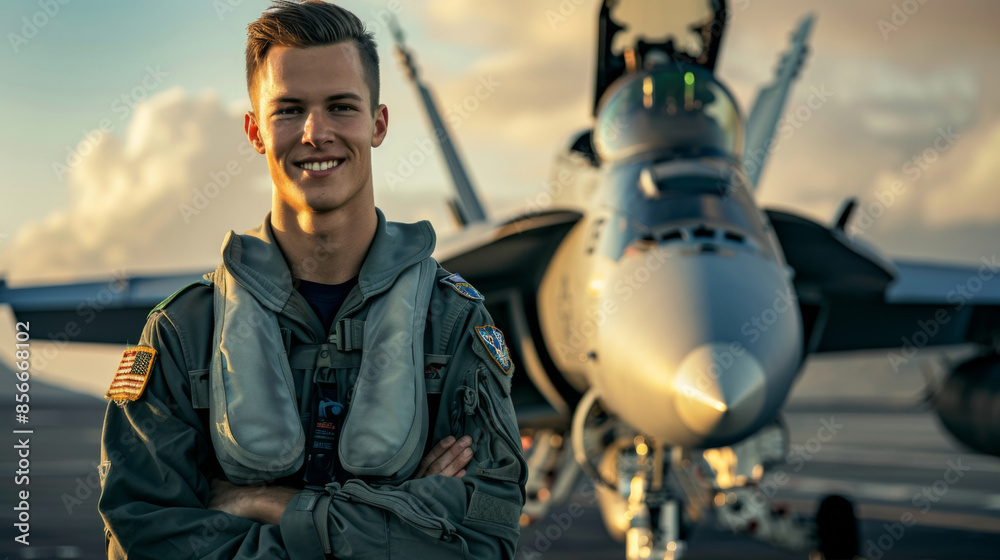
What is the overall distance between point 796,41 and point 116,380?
8.27 m

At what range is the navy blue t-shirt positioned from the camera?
188 cm

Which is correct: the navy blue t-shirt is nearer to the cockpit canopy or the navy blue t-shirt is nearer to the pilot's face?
the pilot's face

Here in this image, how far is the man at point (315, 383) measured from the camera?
1659mm

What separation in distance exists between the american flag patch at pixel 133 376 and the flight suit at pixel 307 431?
0.01m

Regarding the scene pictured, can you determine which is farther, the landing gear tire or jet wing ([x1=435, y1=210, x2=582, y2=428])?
the landing gear tire

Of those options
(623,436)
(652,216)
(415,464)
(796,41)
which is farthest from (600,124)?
(415,464)

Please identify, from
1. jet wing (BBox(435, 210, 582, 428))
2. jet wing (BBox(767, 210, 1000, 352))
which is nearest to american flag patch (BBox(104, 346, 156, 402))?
jet wing (BBox(435, 210, 582, 428))

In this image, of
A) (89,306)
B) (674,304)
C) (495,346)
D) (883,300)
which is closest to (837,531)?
(883,300)

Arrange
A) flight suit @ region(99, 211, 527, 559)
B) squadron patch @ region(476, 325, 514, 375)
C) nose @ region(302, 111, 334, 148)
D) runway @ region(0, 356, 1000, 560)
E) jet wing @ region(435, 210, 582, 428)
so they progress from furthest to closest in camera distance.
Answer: runway @ region(0, 356, 1000, 560) → jet wing @ region(435, 210, 582, 428) → squadron patch @ region(476, 325, 514, 375) → nose @ region(302, 111, 334, 148) → flight suit @ region(99, 211, 527, 559)

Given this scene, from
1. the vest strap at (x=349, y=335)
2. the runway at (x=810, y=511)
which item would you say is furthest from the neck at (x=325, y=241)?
the runway at (x=810, y=511)

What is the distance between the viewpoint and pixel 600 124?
6648 mm

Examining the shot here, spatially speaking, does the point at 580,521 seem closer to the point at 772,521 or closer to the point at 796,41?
the point at 772,521

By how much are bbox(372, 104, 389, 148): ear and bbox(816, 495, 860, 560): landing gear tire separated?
24.3 feet

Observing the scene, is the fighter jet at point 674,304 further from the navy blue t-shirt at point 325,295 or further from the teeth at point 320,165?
the teeth at point 320,165
